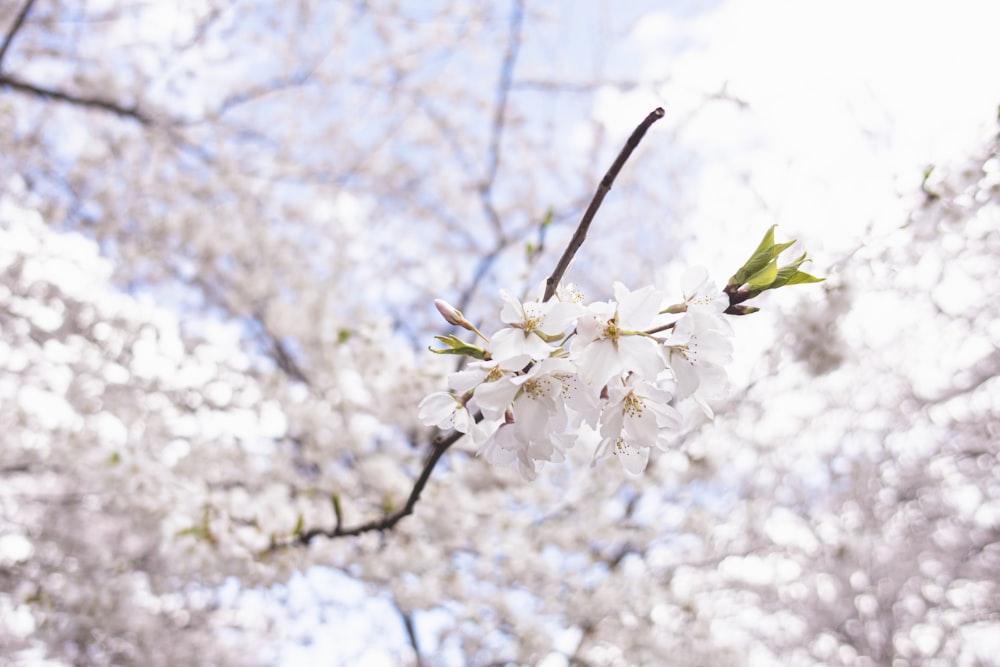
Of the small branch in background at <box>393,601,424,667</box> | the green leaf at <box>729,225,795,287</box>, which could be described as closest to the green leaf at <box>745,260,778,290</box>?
the green leaf at <box>729,225,795,287</box>

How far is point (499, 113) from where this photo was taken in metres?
5.24

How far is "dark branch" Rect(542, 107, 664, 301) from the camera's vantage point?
0.80m

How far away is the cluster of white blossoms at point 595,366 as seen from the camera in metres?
0.85

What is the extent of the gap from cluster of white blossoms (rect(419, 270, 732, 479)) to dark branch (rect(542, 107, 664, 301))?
0.03m

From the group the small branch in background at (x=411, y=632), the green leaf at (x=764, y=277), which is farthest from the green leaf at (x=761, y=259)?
the small branch in background at (x=411, y=632)

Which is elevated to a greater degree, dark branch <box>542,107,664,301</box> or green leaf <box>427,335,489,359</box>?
dark branch <box>542,107,664,301</box>

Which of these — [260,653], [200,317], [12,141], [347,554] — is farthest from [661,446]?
[260,653]

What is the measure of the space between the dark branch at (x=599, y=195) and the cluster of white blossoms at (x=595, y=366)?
3 centimetres

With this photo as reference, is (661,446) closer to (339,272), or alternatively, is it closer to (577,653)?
(577,653)

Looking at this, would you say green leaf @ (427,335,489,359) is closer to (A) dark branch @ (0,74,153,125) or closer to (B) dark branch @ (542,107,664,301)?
(B) dark branch @ (542,107,664,301)

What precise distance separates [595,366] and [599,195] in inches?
8.6

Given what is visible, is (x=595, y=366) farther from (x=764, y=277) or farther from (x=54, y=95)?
(x=54, y=95)

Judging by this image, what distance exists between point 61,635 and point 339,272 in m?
3.17

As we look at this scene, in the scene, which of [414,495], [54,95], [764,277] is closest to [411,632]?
[414,495]
